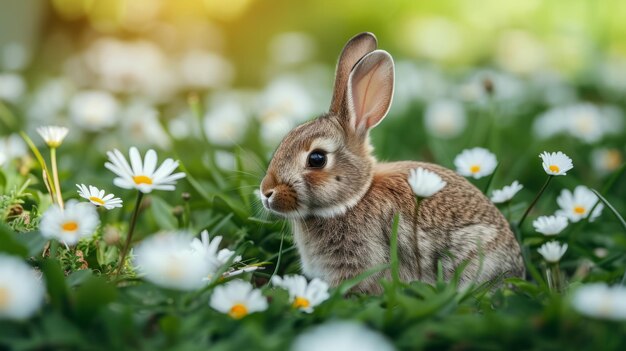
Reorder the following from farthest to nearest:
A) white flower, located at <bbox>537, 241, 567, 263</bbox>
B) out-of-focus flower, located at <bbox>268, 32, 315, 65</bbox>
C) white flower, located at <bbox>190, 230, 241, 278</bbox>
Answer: out-of-focus flower, located at <bbox>268, 32, 315, 65</bbox>
white flower, located at <bbox>537, 241, 567, 263</bbox>
white flower, located at <bbox>190, 230, 241, 278</bbox>

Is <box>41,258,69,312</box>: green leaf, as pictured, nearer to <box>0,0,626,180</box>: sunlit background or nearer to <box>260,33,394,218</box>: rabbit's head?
<box>260,33,394,218</box>: rabbit's head

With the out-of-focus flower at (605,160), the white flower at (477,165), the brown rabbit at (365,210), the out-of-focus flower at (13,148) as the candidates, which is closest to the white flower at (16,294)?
the brown rabbit at (365,210)

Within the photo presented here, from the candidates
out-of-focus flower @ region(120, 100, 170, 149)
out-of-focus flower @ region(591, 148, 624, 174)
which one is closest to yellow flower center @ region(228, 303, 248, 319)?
out-of-focus flower @ region(120, 100, 170, 149)

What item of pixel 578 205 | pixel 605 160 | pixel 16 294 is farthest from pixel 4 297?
pixel 605 160

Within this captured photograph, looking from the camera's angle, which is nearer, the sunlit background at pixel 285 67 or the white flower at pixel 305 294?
the white flower at pixel 305 294

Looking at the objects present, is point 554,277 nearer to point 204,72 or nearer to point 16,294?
point 16,294

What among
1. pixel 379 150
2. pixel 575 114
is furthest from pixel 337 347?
pixel 575 114

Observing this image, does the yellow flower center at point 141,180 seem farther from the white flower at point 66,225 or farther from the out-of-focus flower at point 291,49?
the out-of-focus flower at point 291,49

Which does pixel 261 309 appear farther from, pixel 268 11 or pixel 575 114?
pixel 268 11
